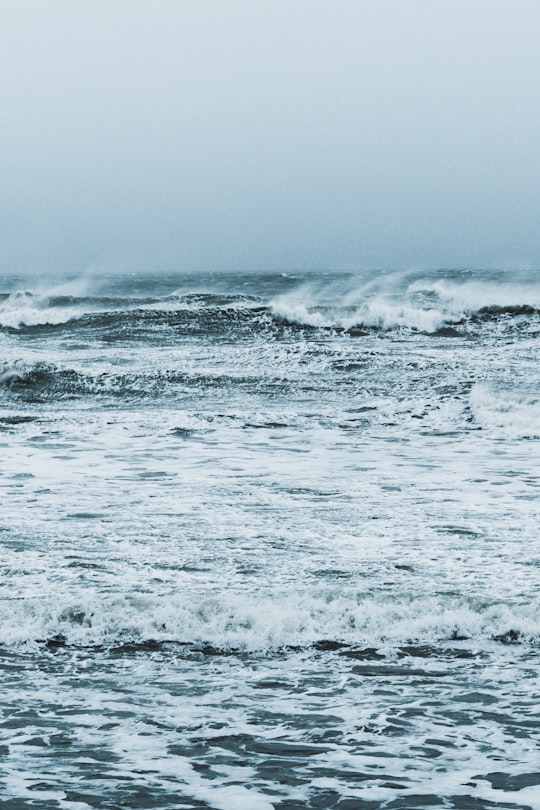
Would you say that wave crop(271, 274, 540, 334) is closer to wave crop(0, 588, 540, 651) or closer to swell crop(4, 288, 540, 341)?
swell crop(4, 288, 540, 341)

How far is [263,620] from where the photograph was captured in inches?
183

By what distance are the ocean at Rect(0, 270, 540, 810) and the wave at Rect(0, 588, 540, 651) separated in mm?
14

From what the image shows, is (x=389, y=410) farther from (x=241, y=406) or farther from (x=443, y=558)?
(x=443, y=558)

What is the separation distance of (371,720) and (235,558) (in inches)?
94.5

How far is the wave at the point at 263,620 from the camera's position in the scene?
14.8 ft

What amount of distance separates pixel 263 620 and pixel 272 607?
18cm

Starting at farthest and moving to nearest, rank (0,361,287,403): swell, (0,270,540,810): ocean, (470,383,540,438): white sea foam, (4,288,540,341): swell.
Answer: (4,288,540,341): swell, (0,361,287,403): swell, (470,383,540,438): white sea foam, (0,270,540,810): ocean

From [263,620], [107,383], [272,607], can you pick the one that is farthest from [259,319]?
[263,620]

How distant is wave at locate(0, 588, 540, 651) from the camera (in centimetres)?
451

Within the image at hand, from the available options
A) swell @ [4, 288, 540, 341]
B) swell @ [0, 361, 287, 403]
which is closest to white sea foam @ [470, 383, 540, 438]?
swell @ [0, 361, 287, 403]

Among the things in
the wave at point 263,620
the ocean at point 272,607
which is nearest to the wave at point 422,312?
the ocean at point 272,607

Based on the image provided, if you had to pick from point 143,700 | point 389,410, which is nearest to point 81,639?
point 143,700

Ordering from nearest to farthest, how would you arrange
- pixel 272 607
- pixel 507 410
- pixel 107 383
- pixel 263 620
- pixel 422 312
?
pixel 263 620 < pixel 272 607 < pixel 507 410 < pixel 107 383 < pixel 422 312

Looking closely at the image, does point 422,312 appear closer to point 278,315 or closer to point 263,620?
point 278,315
